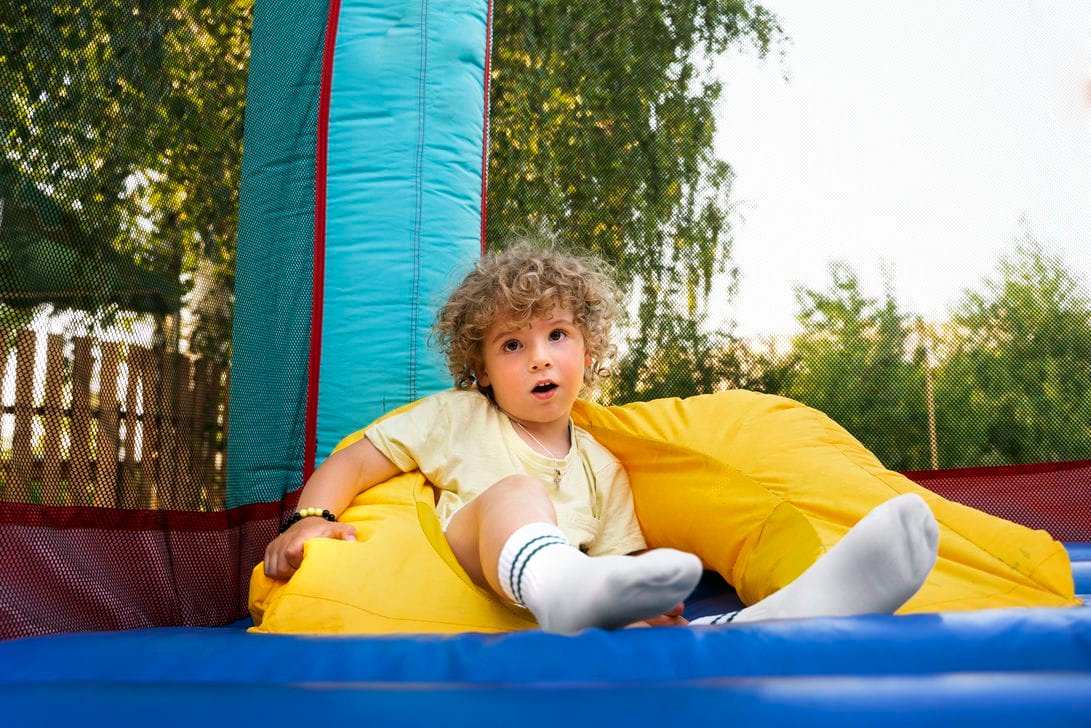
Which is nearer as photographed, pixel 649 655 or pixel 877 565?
pixel 649 655

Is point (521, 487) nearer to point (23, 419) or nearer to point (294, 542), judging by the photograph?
point (294, 542)

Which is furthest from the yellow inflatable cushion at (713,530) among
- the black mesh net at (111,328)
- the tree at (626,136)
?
the tree at (626,136)

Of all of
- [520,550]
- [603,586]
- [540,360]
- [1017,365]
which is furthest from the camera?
[1017,365]

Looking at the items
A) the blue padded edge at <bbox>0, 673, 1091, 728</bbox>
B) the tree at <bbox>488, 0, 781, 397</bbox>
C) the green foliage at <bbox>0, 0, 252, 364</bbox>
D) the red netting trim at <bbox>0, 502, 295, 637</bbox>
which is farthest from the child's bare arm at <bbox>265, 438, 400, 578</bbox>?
the tree at <bbox>488, 0, 781, 397</bbox>

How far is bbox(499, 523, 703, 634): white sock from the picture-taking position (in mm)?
755

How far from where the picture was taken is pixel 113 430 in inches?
53.1

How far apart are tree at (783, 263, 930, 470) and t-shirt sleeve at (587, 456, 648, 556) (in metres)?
0.68

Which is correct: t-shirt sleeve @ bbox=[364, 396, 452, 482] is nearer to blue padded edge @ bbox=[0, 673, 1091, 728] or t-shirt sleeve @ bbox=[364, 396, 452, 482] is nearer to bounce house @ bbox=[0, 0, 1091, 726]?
bounce house @ bbox=[0, 0, 1091, 726]

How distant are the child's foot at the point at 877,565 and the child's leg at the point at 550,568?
0.47 ft

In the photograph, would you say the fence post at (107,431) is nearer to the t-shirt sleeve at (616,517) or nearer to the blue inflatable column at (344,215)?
the blue inflatable column at (344,215)

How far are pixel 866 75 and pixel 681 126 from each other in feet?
1.28

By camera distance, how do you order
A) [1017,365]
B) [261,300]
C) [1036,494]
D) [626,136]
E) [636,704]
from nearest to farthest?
[636,704] < [261,300] < [1036,494] < [1017,365] < [626,136]

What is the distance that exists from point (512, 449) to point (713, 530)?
30 cm

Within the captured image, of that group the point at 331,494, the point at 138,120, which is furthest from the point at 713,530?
the point at 138,120
